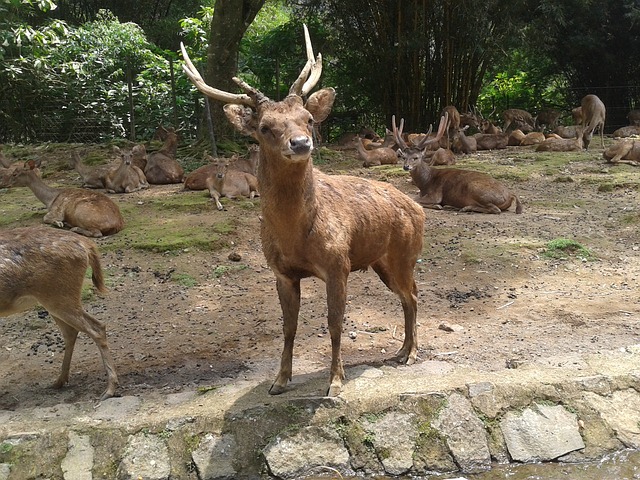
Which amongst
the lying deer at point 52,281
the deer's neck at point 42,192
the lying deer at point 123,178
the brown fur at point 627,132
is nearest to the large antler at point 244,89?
the lying deer at point 52,281

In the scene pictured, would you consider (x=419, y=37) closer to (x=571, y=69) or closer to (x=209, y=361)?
(x=571, y=69)

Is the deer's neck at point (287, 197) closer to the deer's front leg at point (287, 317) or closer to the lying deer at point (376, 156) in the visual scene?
the deer's front leg at point (287, 317)

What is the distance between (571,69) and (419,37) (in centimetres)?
787

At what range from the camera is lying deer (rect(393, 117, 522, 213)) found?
1076cm

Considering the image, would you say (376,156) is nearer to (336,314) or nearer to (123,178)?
(123,178)

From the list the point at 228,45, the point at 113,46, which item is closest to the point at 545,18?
the point at 228,45

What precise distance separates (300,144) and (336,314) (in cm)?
122

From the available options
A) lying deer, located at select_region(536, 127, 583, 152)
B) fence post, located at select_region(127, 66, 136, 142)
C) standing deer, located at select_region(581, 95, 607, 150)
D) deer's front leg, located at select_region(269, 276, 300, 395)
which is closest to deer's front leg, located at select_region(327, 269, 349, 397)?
deer's front leg, located at select_region(269, 276, 300, 395)

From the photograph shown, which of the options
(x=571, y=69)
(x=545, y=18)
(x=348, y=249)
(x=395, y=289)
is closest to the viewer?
(x=348, y=249)

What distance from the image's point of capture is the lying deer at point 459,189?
10761 mm

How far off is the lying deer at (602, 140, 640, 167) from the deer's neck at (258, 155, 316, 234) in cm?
1145

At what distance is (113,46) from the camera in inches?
693

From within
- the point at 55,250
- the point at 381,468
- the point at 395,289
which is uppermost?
the point at 55,250

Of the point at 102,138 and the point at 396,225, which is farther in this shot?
the point at 102,138
